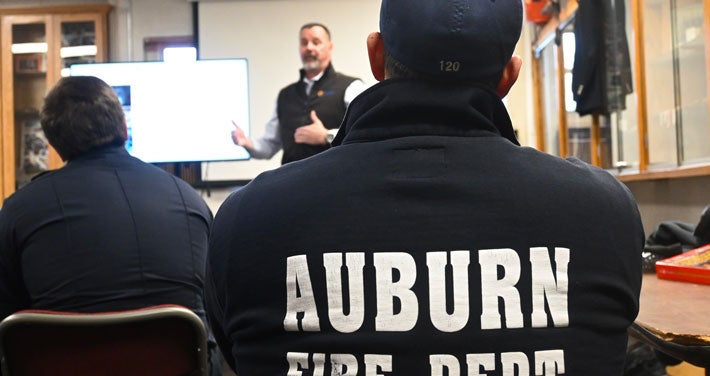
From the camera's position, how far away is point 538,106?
20.2 ft

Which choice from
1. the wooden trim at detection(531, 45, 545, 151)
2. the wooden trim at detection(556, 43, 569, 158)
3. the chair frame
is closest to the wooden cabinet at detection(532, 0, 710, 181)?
the wooden trim at detection(556, 43, 569, 158)

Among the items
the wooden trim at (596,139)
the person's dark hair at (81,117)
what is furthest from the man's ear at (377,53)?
the wooden trim at (596,139)

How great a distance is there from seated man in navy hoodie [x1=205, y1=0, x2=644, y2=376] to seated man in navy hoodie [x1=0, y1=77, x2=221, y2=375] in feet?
3.63

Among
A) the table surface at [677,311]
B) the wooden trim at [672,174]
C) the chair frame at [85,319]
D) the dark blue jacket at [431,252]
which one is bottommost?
the chair frame at [85,319]

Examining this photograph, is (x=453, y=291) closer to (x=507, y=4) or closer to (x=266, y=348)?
(x=266, y=348)

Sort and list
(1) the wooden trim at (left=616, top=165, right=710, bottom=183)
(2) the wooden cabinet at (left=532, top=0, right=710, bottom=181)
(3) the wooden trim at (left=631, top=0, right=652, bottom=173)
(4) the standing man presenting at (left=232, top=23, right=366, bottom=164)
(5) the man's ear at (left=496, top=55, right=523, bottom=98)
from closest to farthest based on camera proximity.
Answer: (5) the man's ear at (left=496, top=55, right=523, bottom=98)
(1) the wooden trim at (left=616, top=165, right=710, bottom=183)
(2) the wooden cabinet at (left=532, top=0, right=710, bottom=181)
(4) the standing man presenting at (left=232, top=23, right=366, bottom=164)
(3) the wooden trim at (left=631, top=0, right=652, bottom=173)

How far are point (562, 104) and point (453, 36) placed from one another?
4858 mm

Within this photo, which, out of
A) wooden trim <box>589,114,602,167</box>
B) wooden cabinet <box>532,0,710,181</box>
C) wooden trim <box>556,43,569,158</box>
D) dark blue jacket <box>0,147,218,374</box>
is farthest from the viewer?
wooden trim <box>556,43,569,158</box>

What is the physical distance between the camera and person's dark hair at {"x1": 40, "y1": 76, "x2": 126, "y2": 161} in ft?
6.65

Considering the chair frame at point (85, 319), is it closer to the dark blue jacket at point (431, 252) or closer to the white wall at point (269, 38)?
the dark blue jacket at point (431, 252)

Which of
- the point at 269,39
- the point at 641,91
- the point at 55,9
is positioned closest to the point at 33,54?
the point at 55,9

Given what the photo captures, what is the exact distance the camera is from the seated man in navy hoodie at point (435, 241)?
0.75 metres

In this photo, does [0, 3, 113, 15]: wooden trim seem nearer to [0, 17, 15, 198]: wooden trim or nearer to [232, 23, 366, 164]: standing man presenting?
[0, 17, 15, 198]: wooden trim

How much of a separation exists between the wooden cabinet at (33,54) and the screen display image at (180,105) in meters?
2.51
